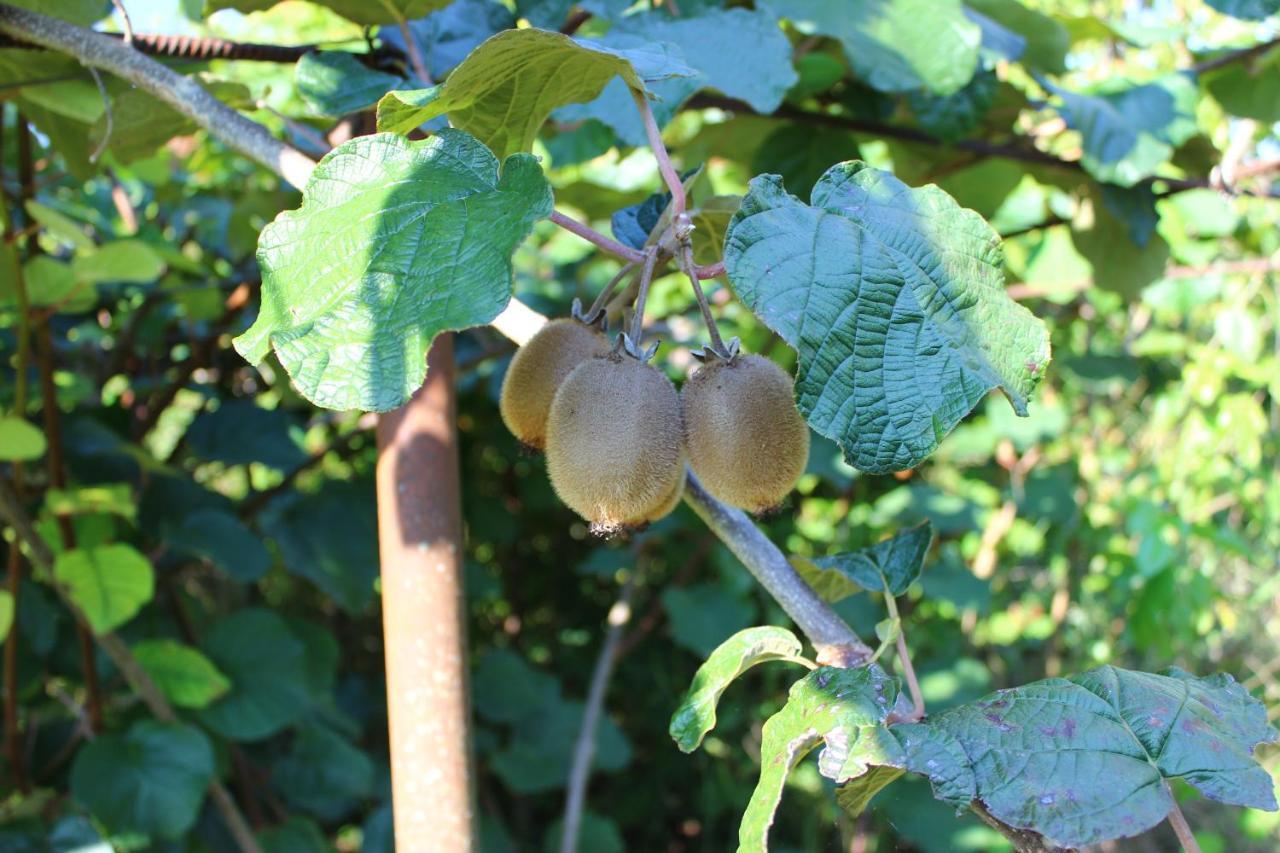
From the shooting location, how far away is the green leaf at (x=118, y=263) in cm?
130

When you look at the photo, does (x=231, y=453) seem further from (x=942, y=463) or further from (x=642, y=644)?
(x=942, y=463)

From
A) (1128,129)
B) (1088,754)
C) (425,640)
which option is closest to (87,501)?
(425,640)

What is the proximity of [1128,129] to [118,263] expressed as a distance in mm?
1231

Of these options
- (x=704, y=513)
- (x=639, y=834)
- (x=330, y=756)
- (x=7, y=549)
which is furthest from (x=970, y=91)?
(x=639, y=834)

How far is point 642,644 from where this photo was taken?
2.55 meters

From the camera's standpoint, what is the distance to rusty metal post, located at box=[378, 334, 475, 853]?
96 centimetres

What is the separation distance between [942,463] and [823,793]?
90 cm

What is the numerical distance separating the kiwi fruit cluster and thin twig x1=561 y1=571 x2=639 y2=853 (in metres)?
1.36

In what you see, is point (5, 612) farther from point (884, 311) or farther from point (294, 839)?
point (884, 311)

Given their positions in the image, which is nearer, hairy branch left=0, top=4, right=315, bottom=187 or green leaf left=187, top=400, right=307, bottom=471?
hairy branch left=0, top=4, right=315, bottom=187

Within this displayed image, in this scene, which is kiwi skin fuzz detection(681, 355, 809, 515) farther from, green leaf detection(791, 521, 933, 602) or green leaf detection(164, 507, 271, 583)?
green leaf detection(164, 507, 271, 583)

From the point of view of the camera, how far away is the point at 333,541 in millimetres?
1889

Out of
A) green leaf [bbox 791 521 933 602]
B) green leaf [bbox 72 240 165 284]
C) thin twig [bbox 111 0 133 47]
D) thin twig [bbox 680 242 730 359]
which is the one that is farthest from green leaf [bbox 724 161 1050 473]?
green leaf [bbox 72 240 165 284]

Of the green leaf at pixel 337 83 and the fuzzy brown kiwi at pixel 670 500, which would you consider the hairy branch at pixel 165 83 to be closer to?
the green leaf at pixel 337 83
